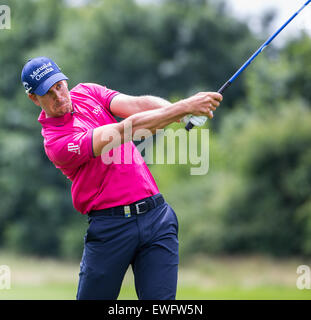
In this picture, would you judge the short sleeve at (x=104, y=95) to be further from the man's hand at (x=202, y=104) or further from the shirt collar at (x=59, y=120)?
the man's hand at (x=202, y=104)

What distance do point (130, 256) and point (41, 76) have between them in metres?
1.64

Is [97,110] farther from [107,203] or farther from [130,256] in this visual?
[130,256]

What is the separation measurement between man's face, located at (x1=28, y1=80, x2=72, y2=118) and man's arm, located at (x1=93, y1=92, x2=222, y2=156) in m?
0.43

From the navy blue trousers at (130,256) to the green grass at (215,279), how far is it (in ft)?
52.5

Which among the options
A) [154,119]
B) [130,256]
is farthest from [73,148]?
[130,256]

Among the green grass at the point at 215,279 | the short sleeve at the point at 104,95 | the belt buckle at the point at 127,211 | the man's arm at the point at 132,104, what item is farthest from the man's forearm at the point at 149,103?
the green grass at the point at 215,279

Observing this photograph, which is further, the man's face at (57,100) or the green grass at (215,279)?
the green grass at (215,279)

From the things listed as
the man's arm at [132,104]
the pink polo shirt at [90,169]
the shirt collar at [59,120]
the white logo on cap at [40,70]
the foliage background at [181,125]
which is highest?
the foliage background at [181,125]

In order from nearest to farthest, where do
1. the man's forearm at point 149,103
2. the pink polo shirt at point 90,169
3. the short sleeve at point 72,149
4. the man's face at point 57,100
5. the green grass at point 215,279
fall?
the short sleeve at point 72,149 → the pink polo shirt at point 90,169 → the man's face at point 57,100 → the man's forearm at point 149,103 → the green grass at point 215,279

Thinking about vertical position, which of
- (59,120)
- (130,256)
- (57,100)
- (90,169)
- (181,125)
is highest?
(181,125)

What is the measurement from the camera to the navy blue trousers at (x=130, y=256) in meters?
5.02

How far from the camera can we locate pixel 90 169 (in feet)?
16.9
